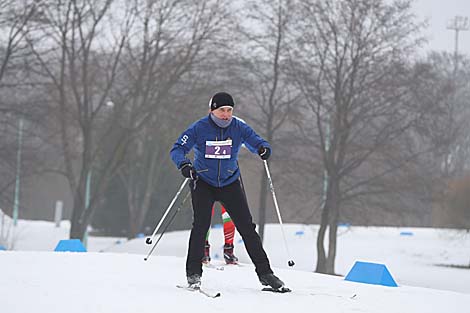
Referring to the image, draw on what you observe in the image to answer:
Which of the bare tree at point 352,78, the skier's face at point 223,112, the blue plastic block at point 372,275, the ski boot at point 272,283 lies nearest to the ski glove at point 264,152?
the skier's face at point 223,112

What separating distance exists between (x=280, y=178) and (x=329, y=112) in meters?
2.90

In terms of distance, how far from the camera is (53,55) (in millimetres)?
25859

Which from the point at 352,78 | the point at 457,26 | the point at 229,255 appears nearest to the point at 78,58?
the point at 352,78

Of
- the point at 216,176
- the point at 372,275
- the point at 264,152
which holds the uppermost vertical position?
the point at 264,152

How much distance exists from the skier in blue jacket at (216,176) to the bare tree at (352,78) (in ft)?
48.2

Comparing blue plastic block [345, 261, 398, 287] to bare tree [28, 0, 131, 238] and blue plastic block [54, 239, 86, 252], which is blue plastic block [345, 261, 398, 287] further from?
bare tree [28, 0, 131, 238]

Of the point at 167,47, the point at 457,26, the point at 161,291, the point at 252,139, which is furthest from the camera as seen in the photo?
the point at 457,26

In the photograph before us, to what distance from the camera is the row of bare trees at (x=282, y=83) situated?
2197cm

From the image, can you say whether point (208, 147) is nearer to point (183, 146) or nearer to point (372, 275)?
point (183, 146)

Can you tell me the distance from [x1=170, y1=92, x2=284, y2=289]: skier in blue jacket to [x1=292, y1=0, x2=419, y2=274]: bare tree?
14.7 m

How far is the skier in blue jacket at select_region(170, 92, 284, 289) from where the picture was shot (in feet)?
23.6

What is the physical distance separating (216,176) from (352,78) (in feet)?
49.4

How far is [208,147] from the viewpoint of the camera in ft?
23.8

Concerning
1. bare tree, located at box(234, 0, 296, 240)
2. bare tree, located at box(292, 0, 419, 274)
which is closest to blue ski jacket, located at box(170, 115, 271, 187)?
bare tree, located at box(292, 0, 419, 274)
